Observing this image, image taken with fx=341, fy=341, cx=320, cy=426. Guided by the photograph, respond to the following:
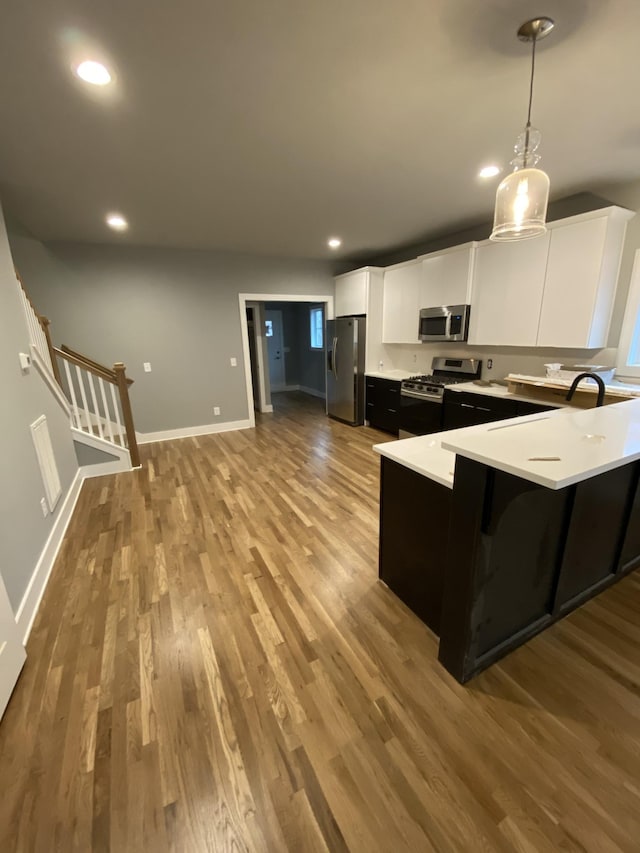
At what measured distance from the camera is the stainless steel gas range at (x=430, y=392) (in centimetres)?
406

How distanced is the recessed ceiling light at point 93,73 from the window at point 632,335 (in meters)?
3.80

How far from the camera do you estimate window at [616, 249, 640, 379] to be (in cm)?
285

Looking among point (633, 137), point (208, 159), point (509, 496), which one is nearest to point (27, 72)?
point (208, 159)

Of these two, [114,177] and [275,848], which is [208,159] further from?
[275,848]

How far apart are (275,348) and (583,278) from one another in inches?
266

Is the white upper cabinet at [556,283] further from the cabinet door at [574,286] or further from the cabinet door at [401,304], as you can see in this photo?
the cabinet door at [401,304]

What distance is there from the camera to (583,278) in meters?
2.90

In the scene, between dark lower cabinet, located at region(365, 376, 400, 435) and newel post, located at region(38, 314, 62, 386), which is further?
dark lower cabinet, located at region(365, 376, 400, 435)

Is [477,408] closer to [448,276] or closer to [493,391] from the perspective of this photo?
[493,391]

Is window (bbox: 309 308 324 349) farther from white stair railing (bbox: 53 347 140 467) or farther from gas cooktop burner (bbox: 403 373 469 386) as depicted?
white stair railing (bbox: 53 347 140 467)

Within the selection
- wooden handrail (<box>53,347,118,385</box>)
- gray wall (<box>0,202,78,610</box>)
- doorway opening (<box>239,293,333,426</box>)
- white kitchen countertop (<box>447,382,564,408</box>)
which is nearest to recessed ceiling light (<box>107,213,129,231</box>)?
gray wall (<box>0,202,78,610</box>)

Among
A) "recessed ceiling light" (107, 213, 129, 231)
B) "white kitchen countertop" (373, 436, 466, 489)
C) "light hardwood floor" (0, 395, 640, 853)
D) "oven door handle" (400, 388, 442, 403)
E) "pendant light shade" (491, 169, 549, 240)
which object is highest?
"recessed ceiling light" (107, 213, 129, 231)

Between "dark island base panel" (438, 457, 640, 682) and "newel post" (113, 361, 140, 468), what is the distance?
3664mm

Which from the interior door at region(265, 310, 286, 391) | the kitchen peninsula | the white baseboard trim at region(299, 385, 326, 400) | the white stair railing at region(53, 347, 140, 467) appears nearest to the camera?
the kitchen peninsula
